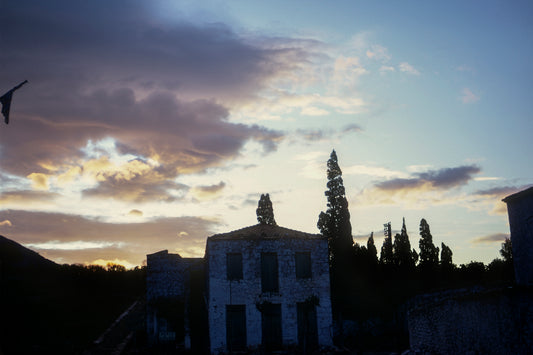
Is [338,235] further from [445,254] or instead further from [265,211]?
[445,254]

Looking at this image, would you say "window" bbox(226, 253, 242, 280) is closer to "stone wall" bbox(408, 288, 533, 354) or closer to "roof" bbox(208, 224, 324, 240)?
"roof" bbox(208, 224, 324, 240)

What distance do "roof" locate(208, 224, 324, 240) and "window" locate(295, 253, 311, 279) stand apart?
128 centimetres

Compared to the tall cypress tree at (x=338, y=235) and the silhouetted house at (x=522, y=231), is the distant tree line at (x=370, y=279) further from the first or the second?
the silhouetted house at (x=522, y=231)

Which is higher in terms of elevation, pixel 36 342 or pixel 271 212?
pixel 271 212

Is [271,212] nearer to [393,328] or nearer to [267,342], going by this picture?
[393,328]

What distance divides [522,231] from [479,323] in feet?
15.6

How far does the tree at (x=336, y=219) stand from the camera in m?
43.3

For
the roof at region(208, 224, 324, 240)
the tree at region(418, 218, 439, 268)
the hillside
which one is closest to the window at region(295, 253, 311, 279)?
the roof at region(208, 224, 324, 240)

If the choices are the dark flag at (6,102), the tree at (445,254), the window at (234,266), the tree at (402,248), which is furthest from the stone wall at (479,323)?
the tree at (445,254)

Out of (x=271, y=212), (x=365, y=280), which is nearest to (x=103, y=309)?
(x=271, y=212)

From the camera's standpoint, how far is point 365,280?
4272cm

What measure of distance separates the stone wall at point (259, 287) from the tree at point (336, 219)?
40.4 feet

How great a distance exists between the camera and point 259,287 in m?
29.7

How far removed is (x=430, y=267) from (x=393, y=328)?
20119 mm
